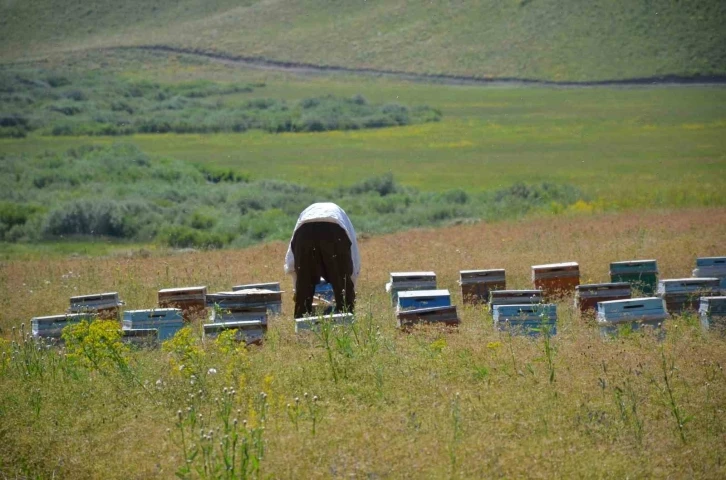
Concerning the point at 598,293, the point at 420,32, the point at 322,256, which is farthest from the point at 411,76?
the point at 598,293

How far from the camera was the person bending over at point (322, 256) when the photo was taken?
46.2 feet

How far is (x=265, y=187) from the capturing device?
40312 mm

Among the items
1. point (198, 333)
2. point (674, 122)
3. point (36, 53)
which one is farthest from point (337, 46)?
point (198, 333)

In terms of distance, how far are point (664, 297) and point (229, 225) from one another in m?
20.5

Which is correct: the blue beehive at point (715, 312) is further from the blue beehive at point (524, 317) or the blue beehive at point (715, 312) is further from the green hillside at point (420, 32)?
the green hillside at point (420, 32)

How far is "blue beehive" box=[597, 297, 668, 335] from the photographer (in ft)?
40.3

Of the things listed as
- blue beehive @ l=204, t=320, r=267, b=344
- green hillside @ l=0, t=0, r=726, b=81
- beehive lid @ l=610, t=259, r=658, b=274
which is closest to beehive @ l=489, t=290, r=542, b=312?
beehive lid @ l=610, t=259, r=658, b=274

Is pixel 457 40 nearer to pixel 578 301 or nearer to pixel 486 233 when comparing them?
pixel 486 233

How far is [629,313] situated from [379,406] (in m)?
4.10

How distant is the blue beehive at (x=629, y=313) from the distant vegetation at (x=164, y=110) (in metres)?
51.3

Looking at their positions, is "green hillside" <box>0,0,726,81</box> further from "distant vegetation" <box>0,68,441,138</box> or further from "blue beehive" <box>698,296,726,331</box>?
"blue beehive" <box>698,296,726,331</box>

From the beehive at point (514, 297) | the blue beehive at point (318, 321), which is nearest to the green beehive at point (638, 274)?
the beehive at point (514, 297)

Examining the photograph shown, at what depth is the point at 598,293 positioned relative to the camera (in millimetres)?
13859

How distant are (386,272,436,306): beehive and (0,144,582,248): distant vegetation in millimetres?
14330
